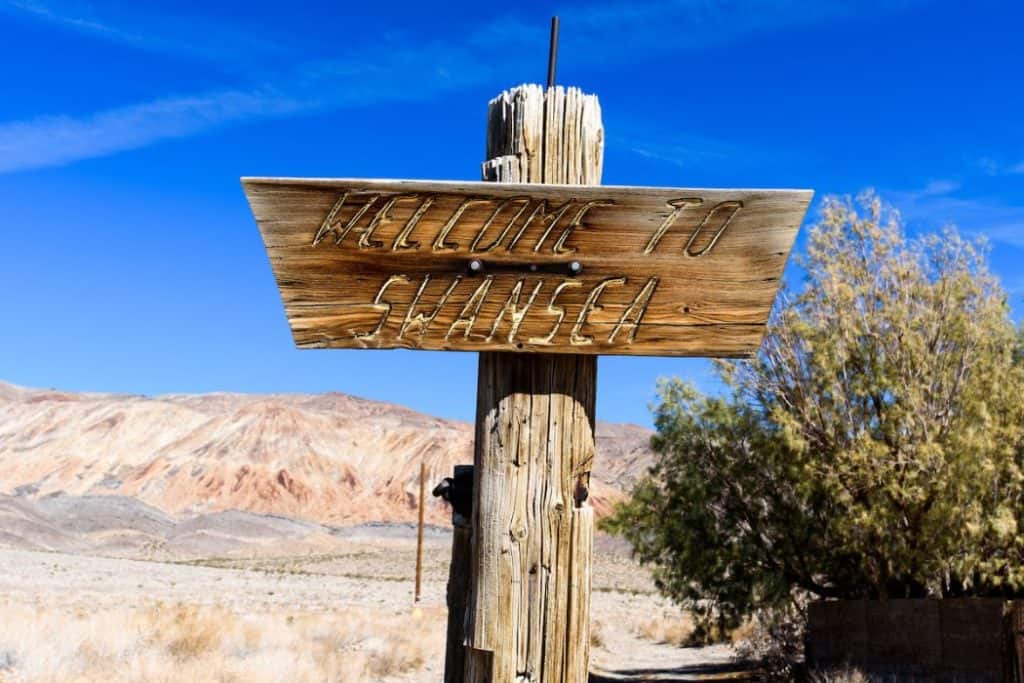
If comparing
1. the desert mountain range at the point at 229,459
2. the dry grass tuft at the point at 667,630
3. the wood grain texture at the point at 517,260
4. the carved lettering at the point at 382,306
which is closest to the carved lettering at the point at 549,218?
the wood grain texture at the point at 517,260

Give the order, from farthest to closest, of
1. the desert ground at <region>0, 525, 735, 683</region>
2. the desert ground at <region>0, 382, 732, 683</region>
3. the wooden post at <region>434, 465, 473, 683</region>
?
the desert ground at <region>0, 382, 732, 683</region>, the desert ground at <region>0, 525, 735, 683</region>, the wooden post at <region>434, 465, 473, 683</region>

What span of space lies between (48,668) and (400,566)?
159ft

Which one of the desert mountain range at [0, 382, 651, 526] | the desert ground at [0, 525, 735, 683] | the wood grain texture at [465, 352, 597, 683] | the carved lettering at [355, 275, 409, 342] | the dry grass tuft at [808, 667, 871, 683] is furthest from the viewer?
the desert mountain range at [0, 382, 651, 526]

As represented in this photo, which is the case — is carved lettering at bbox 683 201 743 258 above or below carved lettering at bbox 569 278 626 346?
above

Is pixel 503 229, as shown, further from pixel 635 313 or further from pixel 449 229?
pixel 635 313

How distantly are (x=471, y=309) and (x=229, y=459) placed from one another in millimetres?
84553

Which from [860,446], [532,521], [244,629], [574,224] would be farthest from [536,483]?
[244,629]

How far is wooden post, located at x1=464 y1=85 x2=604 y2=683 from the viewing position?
282cm

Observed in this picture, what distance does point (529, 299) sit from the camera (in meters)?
2.90

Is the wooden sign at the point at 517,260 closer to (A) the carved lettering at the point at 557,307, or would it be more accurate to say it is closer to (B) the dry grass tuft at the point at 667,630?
(A) the carved lettering at the point at 557,307

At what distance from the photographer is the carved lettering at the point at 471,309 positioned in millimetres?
2904

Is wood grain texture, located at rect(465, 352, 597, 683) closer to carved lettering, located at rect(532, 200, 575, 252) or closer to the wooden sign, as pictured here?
the wooden sign

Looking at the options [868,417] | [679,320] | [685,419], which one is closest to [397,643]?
[685,419]

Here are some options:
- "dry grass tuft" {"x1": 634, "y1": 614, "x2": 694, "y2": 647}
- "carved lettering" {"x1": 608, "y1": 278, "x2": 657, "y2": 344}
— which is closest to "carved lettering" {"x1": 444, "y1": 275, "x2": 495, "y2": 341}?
"carved lettering" {"x1": 608, "y1": 278, "x2": 657, "y2": 344}
